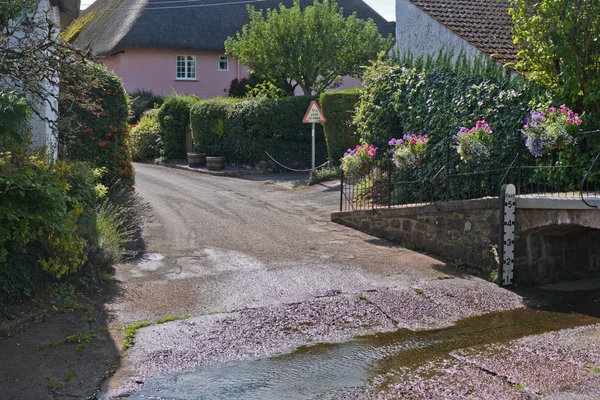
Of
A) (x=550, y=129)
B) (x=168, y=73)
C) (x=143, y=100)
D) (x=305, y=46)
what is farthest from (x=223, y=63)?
(x=550, y=129)

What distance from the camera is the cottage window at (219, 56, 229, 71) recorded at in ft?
115

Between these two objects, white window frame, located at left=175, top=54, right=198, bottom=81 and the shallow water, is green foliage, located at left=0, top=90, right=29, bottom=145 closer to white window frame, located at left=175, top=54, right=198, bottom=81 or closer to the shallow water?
the shallow water

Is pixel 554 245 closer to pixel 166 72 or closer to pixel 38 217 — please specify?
pixel 38 217

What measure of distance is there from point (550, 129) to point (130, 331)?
695cm

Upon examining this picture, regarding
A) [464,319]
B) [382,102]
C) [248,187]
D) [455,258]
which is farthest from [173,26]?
[464,319]

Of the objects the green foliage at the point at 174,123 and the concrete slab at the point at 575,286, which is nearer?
the concrete slab at the point at 575,286

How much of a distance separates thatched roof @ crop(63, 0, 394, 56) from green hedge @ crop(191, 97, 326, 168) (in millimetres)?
11107

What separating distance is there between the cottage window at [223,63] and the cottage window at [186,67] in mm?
1330

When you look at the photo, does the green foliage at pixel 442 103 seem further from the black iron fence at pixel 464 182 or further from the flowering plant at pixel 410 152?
the flowering plant at pixel 410 152

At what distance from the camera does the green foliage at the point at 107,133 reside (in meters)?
12.9

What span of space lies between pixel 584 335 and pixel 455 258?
344cm

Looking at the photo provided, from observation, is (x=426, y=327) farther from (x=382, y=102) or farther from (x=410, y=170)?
(x=382, y=102)

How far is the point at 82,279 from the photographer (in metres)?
9.17

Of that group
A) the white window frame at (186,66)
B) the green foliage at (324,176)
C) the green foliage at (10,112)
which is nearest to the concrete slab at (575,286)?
the green foliage at (10,112)
